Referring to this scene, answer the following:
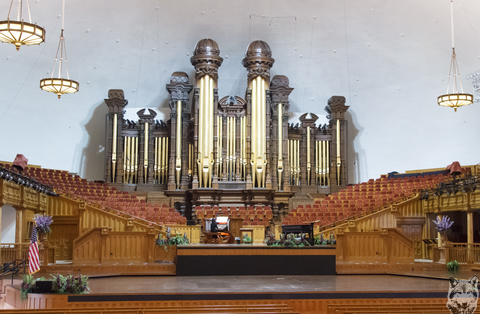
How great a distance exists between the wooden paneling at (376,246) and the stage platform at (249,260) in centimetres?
100

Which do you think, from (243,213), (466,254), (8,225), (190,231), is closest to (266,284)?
(466,254)

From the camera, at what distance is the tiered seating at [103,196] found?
14.9 m

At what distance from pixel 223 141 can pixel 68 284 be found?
456 inches

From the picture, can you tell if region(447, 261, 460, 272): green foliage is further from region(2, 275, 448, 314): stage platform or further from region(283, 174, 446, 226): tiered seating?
region(283, 174, 446, 226): tiered seating

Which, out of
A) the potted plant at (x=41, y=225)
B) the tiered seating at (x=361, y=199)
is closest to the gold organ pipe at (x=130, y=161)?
the tiered seating at (x=361, y=199)

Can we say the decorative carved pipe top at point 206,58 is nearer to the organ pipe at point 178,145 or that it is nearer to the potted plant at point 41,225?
the organ pipe at point 178,145

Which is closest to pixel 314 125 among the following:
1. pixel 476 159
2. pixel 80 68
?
pixel 476 159

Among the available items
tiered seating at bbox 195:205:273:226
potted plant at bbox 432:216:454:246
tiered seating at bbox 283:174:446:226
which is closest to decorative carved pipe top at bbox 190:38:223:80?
tiered seating at bbox 195:205:273:226

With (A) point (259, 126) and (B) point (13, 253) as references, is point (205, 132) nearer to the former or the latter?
(A) point (259, 126)

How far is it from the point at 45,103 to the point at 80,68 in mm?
1881

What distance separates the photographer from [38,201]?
1349cm

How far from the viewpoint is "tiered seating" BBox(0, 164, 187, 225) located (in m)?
14.9

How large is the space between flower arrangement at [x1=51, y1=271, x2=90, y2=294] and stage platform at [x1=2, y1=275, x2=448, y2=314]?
6.5 inches

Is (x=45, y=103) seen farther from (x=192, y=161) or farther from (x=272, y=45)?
(x=272, y=45)
